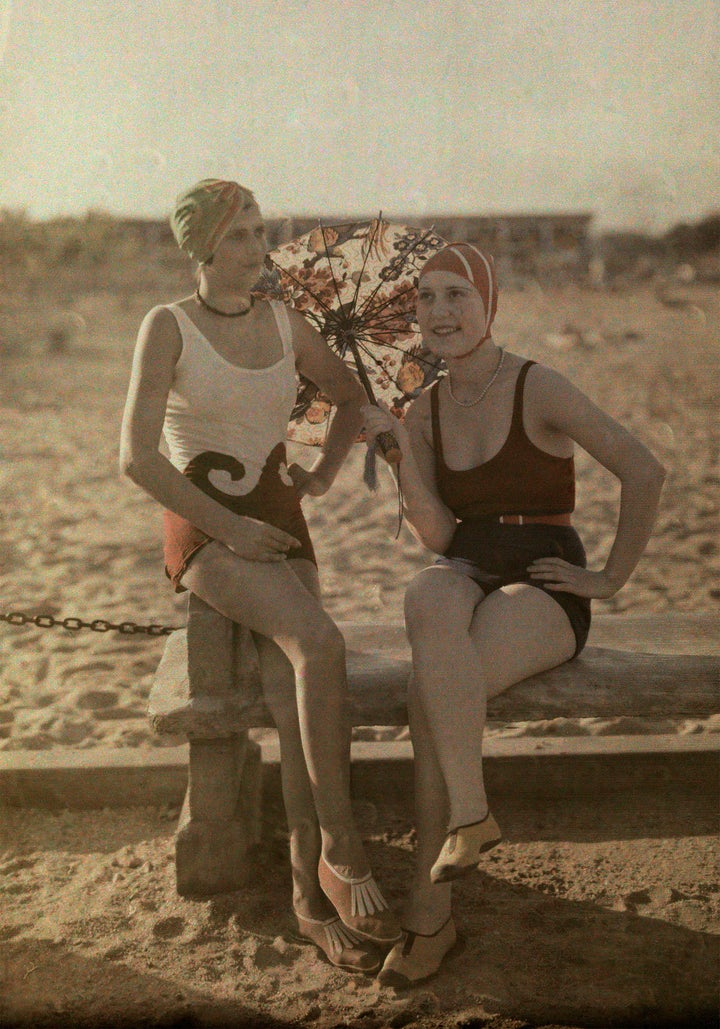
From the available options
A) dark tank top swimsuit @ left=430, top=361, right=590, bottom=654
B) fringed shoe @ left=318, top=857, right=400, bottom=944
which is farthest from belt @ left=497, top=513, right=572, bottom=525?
fringed shoe @ left=318, top=857, right=400, bottom=944

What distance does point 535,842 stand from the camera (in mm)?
3391

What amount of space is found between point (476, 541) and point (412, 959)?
112cm

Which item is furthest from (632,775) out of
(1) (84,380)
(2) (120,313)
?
(2) (120,313)

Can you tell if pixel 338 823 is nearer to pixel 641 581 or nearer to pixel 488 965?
pixel 488 965

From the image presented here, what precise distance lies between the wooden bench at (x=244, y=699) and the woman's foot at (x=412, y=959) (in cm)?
56

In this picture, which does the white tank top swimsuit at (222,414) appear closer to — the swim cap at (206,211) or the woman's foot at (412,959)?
the swim cap at (206,211)

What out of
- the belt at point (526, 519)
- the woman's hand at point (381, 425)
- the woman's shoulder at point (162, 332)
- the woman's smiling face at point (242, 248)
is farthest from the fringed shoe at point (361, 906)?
the woman's smiling face at point (242, 248)

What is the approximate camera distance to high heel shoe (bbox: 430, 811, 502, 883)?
2471 millimetres

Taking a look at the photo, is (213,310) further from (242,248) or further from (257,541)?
(257,541)

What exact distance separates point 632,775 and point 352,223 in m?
2.06

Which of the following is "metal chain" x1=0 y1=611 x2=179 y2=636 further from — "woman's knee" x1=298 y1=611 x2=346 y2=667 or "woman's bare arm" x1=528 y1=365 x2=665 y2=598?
"woman's bare arm" x1=528 y1=365 x2=665 y2=598

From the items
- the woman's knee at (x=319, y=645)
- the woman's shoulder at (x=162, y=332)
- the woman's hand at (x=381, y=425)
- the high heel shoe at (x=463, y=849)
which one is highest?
the woman's shoulder at (x=162, y=332)

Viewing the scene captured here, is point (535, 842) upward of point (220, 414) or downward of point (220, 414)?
downward

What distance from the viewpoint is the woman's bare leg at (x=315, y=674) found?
2705 mm
